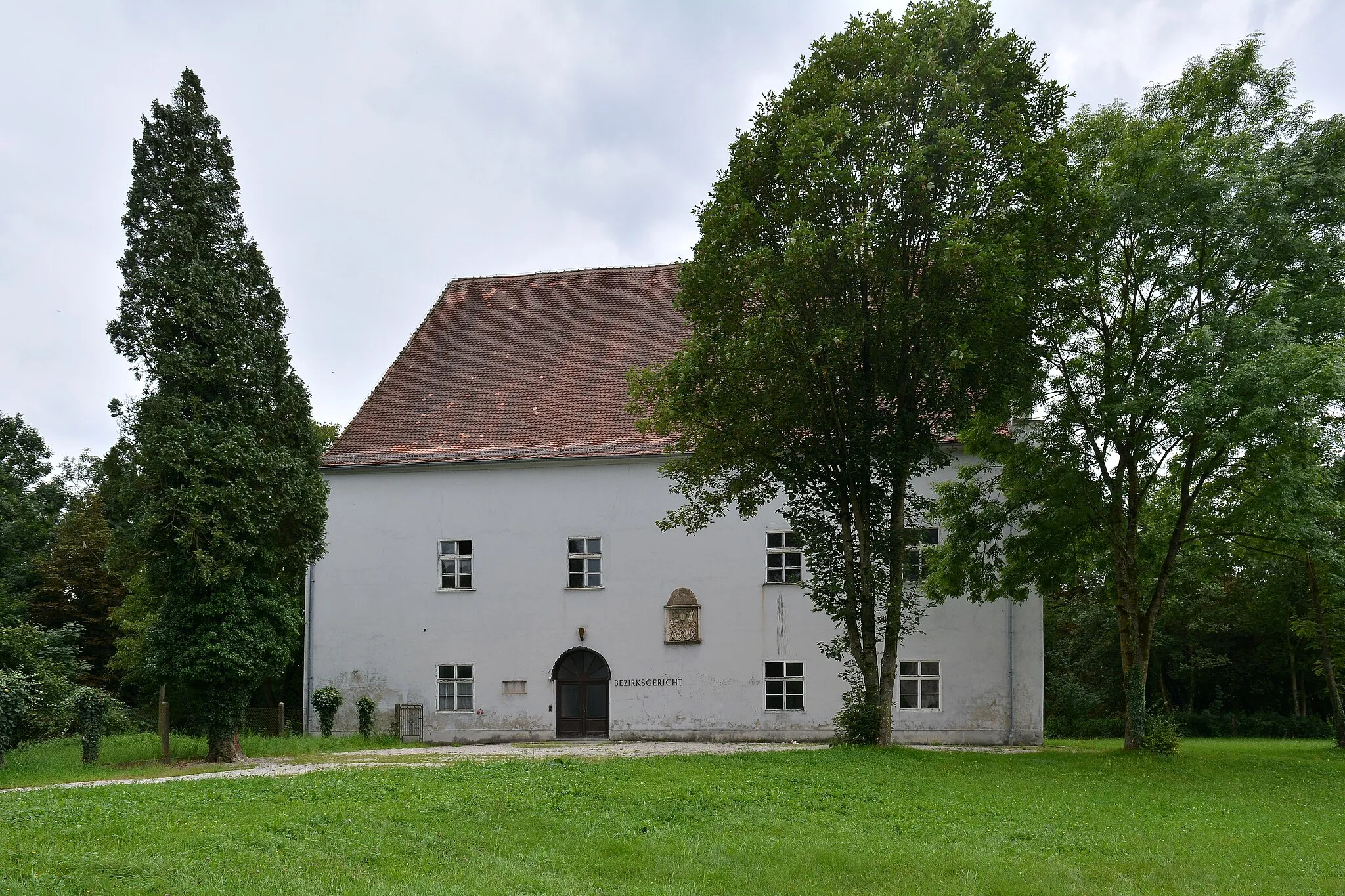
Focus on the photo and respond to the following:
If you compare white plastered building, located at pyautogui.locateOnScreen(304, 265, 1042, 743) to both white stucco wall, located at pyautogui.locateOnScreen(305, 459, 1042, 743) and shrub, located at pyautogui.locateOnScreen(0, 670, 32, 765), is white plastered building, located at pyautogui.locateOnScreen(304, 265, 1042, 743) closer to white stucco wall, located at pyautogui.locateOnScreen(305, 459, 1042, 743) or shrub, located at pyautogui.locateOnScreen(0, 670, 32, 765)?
white stucco wall, located at pyautogui.locateOnScreen(305, 459, 1042, 743)

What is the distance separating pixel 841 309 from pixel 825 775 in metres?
7.67

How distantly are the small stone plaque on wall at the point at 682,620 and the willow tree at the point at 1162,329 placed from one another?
5.76 m

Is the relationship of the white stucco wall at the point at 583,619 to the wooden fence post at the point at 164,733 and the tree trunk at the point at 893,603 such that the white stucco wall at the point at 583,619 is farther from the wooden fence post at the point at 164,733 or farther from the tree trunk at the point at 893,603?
the wooden fence post at the point at 164,733

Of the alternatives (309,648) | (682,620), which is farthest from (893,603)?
(309,648)

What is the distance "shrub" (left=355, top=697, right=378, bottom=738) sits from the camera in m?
25.7

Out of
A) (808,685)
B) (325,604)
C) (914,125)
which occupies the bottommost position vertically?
(808,685)

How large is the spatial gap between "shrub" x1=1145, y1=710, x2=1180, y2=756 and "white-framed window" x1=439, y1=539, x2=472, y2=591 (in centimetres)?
1469

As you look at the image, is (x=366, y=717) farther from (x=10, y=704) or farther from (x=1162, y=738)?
(x=1162, y=738)

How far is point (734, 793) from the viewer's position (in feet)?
40.5

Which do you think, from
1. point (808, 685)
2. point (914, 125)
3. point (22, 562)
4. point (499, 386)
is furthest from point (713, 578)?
point (22, 562)

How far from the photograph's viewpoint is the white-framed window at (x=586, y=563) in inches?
1026

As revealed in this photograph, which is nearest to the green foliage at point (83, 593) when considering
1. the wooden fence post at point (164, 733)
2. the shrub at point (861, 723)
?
the wooden fence post at point (164, 733)

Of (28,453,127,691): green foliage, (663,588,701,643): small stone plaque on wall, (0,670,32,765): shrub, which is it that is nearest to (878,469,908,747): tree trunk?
(663,588,701,643): small stone plaque on wall

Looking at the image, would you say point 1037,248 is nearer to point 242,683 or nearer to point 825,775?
point 825,775
